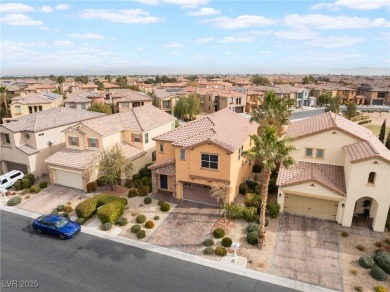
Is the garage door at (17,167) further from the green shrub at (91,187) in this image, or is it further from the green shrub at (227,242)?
the green shrub at (227,242)

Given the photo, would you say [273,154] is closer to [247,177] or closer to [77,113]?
[247,177]

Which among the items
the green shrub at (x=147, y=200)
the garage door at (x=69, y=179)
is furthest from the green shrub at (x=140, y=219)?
the garage door at (x=69, y=179)

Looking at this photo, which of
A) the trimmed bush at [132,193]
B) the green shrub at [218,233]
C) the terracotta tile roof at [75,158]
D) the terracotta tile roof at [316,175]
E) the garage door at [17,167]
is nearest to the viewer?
the green shrub at [218,233]

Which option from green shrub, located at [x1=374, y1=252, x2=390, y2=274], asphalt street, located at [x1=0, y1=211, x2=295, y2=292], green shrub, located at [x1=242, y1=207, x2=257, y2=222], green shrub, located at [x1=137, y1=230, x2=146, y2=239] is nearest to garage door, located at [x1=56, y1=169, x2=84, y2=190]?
asphalt street, located at [x1=0, y1=211, x2=295, y2=292]

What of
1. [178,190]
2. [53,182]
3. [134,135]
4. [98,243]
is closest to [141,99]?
[134,135]

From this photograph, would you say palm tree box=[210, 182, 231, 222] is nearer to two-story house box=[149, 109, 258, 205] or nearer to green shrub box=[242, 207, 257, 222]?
two-story house box=[149, 109, 258, 205]

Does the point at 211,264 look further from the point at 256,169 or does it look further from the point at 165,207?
the point at 256,169
